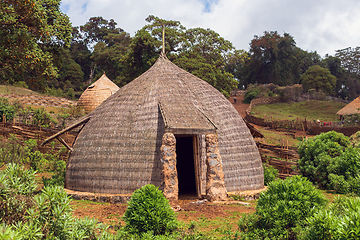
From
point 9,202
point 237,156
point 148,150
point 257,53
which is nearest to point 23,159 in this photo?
point 148,150

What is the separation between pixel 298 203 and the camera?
6.96m

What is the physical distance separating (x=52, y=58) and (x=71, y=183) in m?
5.32

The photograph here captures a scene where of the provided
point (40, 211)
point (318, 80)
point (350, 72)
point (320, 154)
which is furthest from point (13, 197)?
point (350, 72)

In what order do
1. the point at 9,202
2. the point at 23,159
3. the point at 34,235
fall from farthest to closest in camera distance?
the point at 23,159
the point at 9,202
the point at 34,235

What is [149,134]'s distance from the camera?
11.6 meters

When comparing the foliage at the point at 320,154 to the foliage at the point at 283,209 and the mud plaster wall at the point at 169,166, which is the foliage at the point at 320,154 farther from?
the foliage at the point at 283,209

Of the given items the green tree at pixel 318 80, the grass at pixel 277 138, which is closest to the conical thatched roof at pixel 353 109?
the grass at pixel 277 138

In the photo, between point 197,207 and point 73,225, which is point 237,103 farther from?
point 73,225

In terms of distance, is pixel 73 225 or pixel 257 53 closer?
pixel 73 225

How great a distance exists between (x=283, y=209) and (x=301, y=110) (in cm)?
4458

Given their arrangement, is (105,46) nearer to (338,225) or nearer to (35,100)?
(35,100)

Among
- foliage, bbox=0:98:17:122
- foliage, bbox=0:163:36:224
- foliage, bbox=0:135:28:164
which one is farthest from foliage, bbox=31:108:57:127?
foliage, bbox=0:163:36:224

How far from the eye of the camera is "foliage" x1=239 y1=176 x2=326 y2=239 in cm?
686

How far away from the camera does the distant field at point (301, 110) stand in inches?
1727
